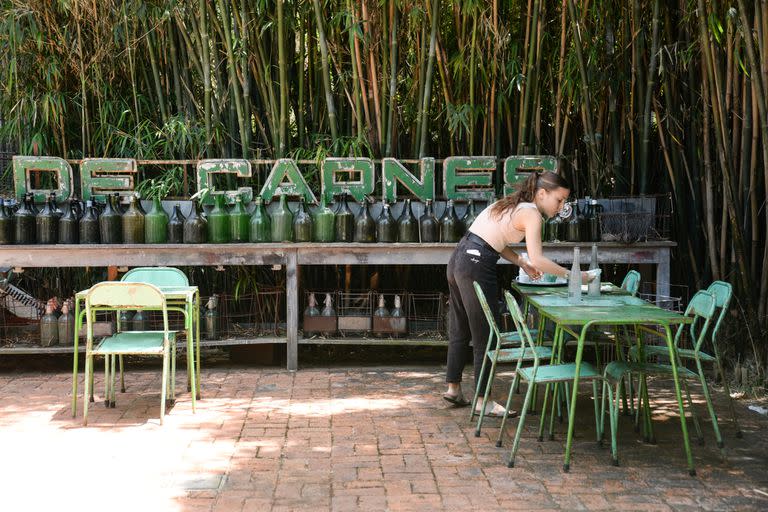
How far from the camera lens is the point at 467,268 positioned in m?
4.25

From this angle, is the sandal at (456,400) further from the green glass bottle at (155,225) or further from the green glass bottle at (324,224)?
the green glass bottle at (155,225)

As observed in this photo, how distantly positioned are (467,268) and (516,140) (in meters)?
2.26

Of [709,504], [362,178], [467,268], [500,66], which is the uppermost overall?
[500,66]

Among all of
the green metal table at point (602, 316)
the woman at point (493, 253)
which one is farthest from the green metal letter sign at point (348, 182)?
the green metal table at point (602, 316)

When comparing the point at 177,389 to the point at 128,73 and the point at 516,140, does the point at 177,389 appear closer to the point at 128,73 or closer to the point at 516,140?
the point at 128,73

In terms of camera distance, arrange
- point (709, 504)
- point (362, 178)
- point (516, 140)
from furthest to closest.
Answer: point (516, 140) → point (362, 178) → point (709, 504)

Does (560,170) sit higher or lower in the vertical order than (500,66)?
lower

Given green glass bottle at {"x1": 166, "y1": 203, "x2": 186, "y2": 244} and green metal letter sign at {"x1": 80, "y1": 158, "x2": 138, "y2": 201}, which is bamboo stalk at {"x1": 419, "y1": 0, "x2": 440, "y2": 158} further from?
green metal letter sign at {"x1": 80, "y1": 158, "x2": 138, "y2": 201}

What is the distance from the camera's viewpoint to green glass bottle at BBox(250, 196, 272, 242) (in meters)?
5.64

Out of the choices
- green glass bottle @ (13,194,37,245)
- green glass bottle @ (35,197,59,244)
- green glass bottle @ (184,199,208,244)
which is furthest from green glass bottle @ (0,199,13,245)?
green glass bottle @ (184,199,208,244)

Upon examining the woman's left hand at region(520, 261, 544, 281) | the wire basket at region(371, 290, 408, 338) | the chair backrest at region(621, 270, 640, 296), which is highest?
the woman's left hand at region(520, 261, 544, 281)

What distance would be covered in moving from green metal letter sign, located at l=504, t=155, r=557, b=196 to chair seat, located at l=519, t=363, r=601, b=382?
2349 millimetres

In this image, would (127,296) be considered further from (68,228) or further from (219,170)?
(219,170)

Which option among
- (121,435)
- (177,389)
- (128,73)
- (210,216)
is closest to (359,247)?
(210,216)
